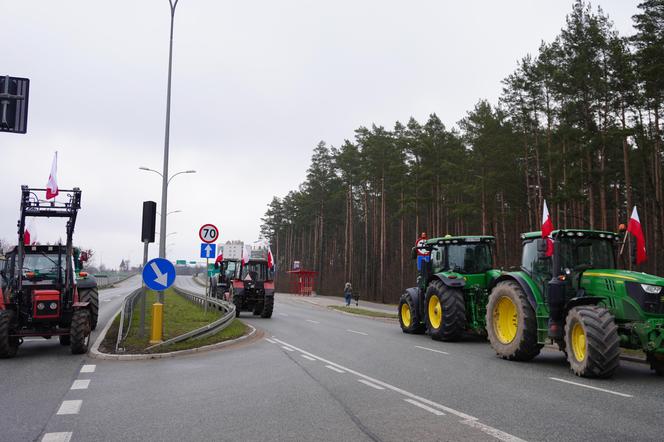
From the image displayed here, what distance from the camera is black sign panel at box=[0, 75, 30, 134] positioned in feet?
32.2

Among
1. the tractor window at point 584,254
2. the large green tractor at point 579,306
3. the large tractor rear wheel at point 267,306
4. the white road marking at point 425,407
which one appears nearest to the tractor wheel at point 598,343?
the large green tractor at point 579,306

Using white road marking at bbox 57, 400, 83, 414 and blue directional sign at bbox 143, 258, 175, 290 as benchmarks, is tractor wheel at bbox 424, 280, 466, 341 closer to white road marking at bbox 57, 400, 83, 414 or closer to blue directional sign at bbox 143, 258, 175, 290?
blue directional sign at bbox 143, 258, 175, 290

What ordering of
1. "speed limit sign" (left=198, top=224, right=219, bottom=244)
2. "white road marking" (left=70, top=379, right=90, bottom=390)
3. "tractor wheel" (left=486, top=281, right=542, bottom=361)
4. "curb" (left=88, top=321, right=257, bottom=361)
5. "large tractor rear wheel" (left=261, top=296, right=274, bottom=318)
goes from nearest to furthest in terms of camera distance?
"white road marking" (left=70, top=379, right=90, bottom=390) < "tractor wheel" (left=486, top=281, right=542, bottom=361) < "curb" (left=88, top=321, right=257, bottom=361) < "speed limit sign" (left=198, top=224, right=219, bottom=244) < "large tractor rear wheel" (left=261, top=296, right=274, bottom=318)

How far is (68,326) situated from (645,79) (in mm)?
25232

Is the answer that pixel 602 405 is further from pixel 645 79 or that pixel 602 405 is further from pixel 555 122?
pixel 555 122

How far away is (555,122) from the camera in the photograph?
31.1 m

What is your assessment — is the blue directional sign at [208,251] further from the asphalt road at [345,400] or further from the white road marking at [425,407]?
the white road marking at [425,407]

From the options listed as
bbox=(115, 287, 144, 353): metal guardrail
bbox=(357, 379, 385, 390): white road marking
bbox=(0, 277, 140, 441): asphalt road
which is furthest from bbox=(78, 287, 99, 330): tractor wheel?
bbox=(357, 379, 385, 390): white road marking

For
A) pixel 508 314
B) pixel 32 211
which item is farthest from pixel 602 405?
pixel 32 211

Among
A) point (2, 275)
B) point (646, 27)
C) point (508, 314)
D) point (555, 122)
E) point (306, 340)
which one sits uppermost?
point (646, 27)

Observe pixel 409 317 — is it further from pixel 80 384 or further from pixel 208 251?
pixel 80 384

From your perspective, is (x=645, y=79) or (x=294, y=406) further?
(x=645, y=79)

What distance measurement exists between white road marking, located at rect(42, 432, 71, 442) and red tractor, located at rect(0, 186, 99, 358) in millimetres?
6427

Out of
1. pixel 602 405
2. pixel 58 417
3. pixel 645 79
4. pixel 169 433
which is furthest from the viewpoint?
pixel 645 79
